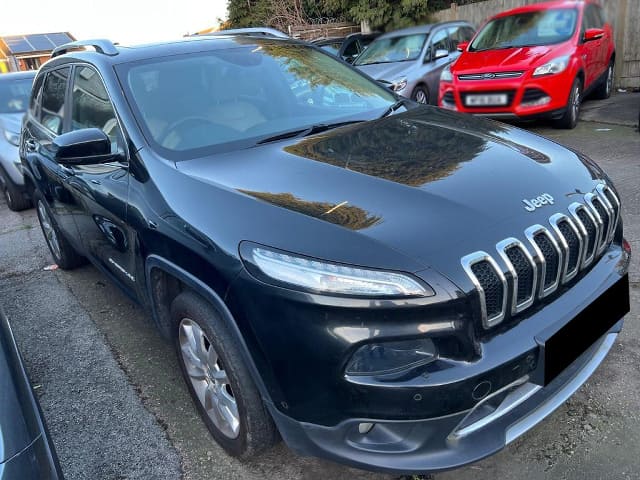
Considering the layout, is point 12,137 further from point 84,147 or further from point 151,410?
point 151,410

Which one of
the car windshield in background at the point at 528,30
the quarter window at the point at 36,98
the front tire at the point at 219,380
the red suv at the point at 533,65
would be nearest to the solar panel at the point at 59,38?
the car windshield in background at the point at 528,30

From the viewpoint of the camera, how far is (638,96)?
912 cm

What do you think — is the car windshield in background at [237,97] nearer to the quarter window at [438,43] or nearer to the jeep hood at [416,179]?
the jeep hood at [416,179]

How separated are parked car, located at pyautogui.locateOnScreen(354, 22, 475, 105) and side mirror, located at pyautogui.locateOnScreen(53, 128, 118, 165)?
625cm

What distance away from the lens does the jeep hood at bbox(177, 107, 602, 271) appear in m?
1.80

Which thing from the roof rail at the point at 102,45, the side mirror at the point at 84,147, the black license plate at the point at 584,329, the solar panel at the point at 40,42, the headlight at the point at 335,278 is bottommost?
the black license plate at the point at 584,329

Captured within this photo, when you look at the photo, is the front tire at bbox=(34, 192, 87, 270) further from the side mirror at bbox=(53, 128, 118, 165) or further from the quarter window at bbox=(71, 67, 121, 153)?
the side mirror at bbox=(53, 128, 118, 165)

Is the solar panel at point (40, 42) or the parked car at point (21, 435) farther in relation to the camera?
the solar panel at point (40, 42)

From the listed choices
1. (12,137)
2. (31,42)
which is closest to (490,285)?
(12,137)

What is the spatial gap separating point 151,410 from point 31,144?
2.57m

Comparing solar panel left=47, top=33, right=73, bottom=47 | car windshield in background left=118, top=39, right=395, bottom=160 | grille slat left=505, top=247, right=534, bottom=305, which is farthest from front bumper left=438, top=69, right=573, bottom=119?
solar panel left=47, top=33, right=73, bottom=47

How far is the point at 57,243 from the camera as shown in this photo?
4.41m

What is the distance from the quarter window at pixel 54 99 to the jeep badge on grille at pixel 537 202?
2932mm

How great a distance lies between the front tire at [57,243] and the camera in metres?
4.22
